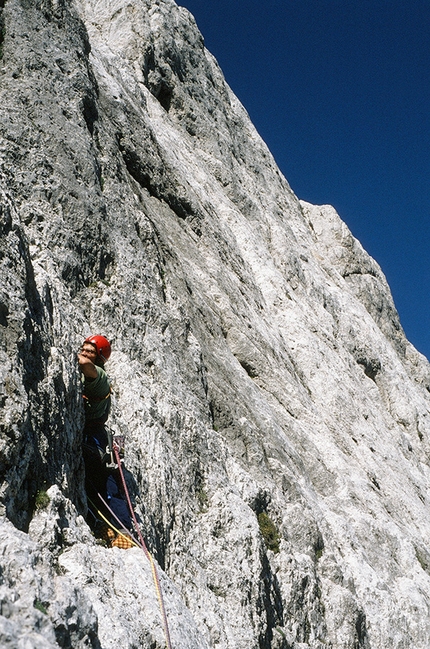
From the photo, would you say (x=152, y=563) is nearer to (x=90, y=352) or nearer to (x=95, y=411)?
(x=95, y=411)

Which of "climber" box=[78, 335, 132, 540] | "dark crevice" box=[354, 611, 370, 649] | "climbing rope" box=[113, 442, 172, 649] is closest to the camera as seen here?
"climbing rope" box=[113, 442, 172, 649]

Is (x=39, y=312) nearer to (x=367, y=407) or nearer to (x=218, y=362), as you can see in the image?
(x=218, y=362)

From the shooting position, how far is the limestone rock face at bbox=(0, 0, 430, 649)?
20.7 feet

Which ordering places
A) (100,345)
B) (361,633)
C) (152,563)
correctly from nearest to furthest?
(152,563), (100,345), (361,633)

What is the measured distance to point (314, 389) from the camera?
20906 millimetres

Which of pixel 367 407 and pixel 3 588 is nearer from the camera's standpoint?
pixel 3 588

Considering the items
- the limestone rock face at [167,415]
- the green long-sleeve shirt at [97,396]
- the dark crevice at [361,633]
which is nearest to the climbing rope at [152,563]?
the limestone rock face at [167,415]

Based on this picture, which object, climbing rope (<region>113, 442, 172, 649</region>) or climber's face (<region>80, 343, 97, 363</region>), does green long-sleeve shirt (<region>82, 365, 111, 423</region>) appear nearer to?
climber's face (<region>80, 343, 97, 363</region>)

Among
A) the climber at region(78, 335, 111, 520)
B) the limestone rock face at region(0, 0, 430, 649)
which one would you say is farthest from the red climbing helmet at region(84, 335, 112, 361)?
the limestone rock face at region(0, 0, 430, 649)

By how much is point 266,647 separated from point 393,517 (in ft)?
31.7

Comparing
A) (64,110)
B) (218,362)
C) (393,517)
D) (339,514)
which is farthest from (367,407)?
(64,110)

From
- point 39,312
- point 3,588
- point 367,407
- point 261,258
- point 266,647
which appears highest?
point 261,258

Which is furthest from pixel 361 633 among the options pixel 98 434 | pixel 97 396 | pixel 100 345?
pixel 100 345

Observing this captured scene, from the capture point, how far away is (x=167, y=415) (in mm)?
10523
